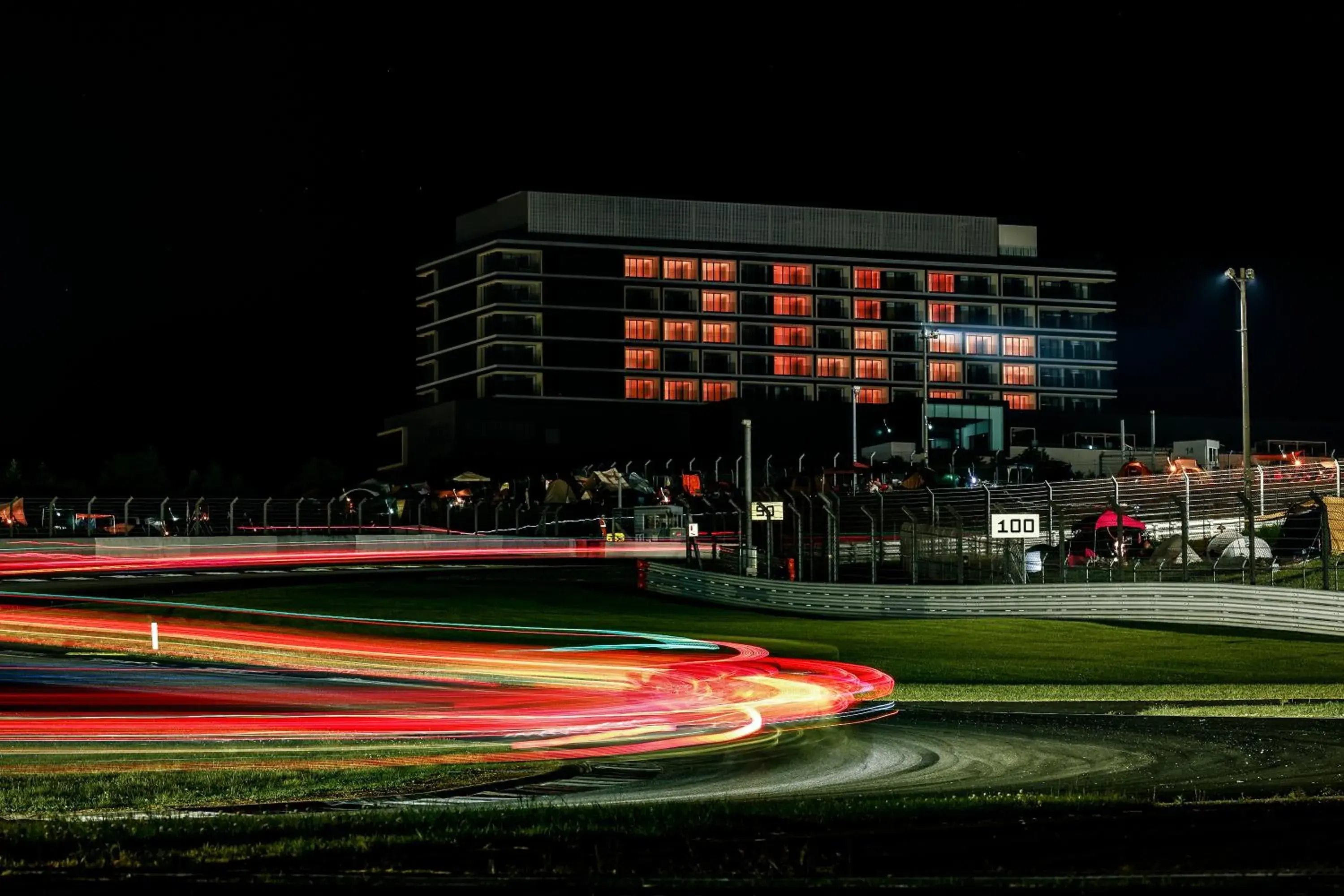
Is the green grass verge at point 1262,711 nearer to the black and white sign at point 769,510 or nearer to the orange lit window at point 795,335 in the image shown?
the black and white sign at point 769,510

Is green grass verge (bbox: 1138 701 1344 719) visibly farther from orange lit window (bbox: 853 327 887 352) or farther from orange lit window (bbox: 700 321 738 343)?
orange lit window (bbox: 853 327 887 352)

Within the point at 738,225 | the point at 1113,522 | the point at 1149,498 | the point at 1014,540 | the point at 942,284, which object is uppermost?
the point at 738,225

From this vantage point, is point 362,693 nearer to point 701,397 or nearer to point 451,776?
point 451,776

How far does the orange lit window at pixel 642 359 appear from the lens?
136 m

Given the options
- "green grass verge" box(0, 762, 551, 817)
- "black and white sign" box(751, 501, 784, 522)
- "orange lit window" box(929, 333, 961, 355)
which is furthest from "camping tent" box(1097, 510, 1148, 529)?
"orange lit window" box(929, 333, 961, 355)

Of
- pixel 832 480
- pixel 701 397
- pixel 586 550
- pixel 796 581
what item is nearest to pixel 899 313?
pixel 701 397

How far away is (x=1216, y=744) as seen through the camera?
1712cm

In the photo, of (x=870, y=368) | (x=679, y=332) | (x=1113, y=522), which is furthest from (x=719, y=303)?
(x=1113, y=522)

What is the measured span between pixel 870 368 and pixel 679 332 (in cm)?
1635

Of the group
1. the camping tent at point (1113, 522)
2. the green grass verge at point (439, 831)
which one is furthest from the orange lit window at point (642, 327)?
the green grass verge at point (439, 831)

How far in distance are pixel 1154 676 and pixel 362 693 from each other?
13.4 meters

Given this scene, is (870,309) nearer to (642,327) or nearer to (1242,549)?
(642,327)

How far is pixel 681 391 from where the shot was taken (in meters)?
137

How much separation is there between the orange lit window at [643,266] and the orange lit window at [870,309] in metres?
17.4
